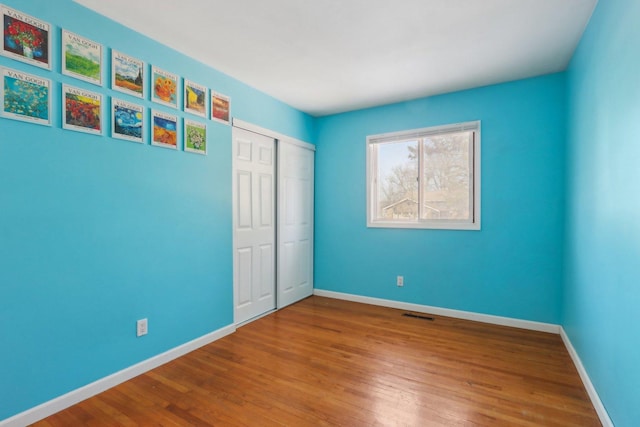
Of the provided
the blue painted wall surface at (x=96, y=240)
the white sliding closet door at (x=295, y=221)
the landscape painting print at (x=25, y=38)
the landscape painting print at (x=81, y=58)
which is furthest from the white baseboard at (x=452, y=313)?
the landscape painting print at (x=25, y=38)

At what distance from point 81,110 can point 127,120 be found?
0.95ft

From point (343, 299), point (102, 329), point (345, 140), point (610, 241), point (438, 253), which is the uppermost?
point (345, 140)

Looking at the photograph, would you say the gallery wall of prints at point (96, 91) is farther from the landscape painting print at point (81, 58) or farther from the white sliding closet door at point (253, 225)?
the white sliding closet door at point (253, 225)

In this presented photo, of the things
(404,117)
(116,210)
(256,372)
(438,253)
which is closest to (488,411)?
(256,372)

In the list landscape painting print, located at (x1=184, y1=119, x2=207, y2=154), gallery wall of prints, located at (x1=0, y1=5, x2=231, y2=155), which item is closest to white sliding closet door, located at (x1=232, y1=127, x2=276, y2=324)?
landscape painting print, located at (x1=184, y1=119, x2=207, y2=154)

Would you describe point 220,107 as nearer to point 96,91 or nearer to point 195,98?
point 195,98

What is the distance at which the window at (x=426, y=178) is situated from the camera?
11.2ft

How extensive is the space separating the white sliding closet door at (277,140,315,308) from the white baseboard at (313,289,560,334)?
0.47 m

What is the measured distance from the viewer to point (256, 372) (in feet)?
7.62

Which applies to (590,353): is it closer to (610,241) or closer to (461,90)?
(610,241)

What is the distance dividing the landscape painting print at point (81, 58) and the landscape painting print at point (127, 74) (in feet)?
0.29

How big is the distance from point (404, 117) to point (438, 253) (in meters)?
1.67

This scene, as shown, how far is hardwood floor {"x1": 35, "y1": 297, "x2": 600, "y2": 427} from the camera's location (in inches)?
71.4

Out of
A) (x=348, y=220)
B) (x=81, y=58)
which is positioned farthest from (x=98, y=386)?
(x=348, y=220)
